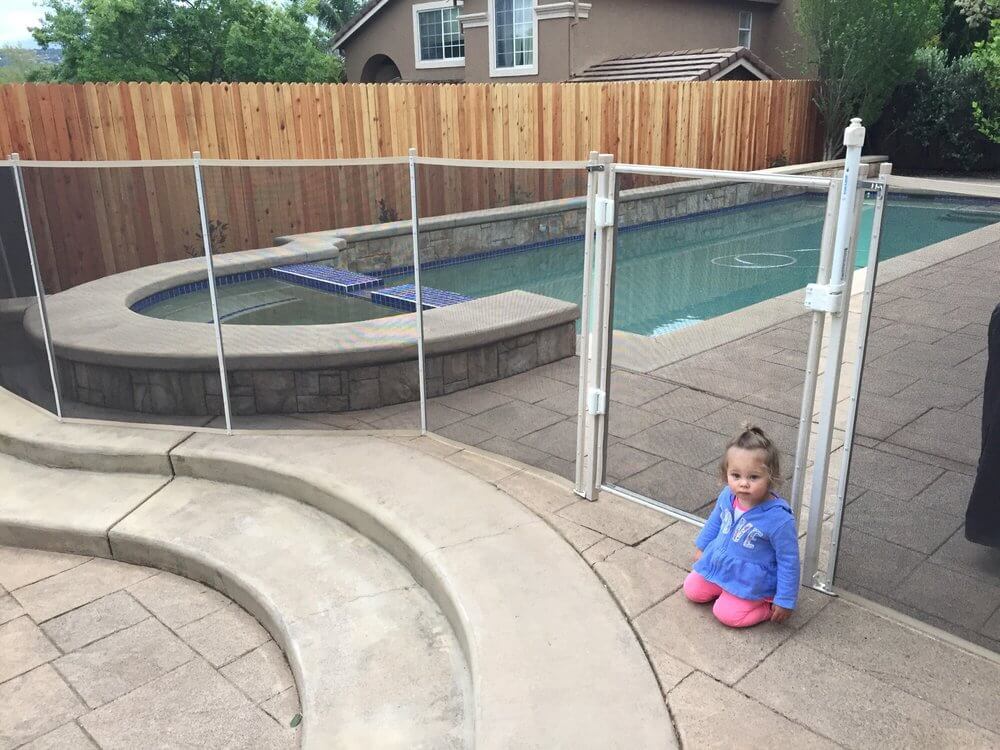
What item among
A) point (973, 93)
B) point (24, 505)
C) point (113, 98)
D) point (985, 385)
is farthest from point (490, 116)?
point (973, 93)

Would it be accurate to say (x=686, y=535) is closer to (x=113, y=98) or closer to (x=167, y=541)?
(x=167, y=541)

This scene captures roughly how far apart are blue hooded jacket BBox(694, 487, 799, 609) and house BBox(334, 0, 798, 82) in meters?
17.6

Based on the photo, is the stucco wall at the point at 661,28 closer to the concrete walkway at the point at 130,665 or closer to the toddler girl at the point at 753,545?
the concrete walkway at the point at 130,665

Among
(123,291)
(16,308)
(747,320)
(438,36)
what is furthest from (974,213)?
(438,36)

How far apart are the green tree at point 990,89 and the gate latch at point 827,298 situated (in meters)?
18.9

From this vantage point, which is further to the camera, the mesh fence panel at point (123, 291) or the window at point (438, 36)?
the window at point (438, 36)

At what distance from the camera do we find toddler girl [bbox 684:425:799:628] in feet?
10.3

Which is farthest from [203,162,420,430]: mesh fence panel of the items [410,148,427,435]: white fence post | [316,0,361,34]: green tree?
[316,0,361,34]: green tree

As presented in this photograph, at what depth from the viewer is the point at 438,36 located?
23703mm

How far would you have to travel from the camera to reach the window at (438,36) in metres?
23.0

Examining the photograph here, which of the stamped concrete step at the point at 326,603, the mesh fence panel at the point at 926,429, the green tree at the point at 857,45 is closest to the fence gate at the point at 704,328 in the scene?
the mesh fence panel at the point at 926,429

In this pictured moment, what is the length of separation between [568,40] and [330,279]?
1603cm

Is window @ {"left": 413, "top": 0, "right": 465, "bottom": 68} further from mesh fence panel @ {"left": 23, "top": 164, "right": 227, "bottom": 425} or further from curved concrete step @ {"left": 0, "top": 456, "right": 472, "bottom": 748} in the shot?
curved concrete step @ {"left": 0, "top": 456, "right": 472, "bottom": 748}

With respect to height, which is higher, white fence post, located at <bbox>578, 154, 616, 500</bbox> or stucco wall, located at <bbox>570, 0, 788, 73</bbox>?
stucco wall, located at <bbox>570, 0, 788, 73</bbox>
